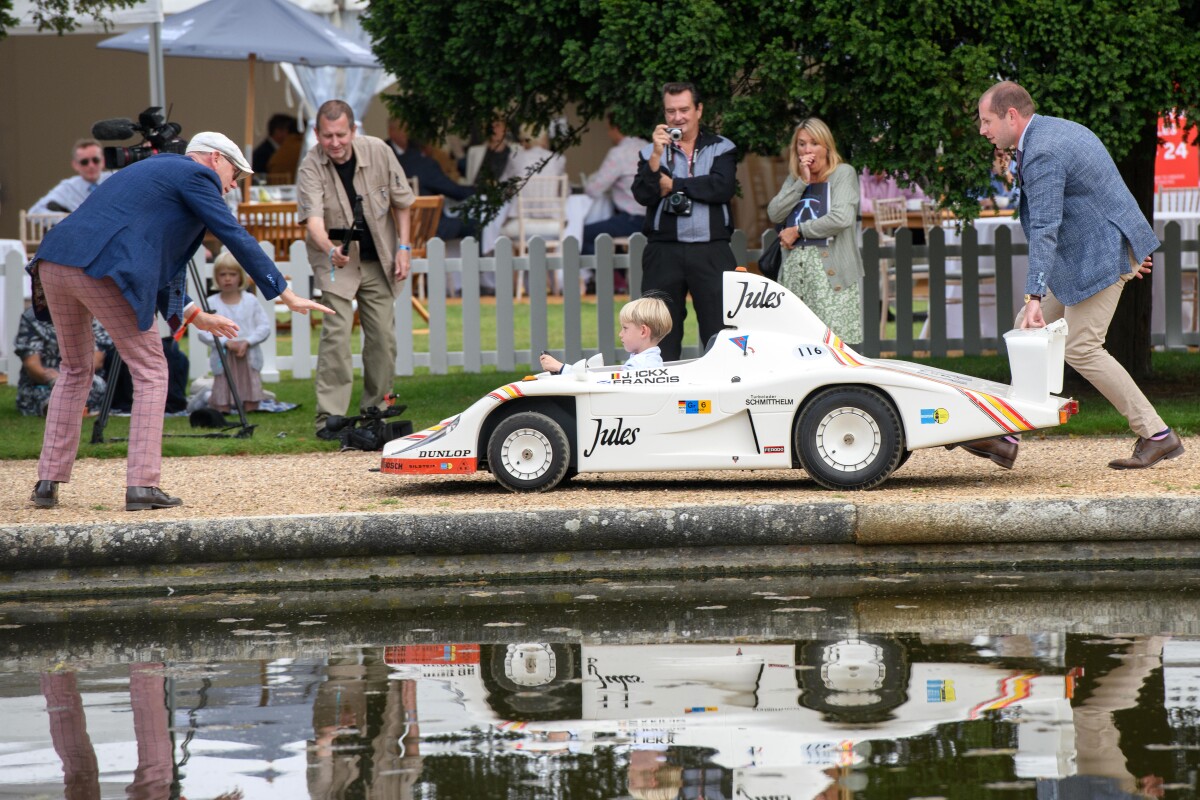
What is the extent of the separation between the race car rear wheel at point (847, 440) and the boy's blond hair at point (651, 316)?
78cm

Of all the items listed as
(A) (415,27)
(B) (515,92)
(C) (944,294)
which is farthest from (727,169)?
(C) (944,294)

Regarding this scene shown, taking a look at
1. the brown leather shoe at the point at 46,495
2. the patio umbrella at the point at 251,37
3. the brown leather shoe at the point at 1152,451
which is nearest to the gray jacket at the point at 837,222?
the brown leather shoe at the point at 1152,451

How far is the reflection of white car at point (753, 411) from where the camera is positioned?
6.89m

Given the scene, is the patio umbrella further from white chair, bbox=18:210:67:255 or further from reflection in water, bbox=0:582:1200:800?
reflection in water, bbox=0:582:1200:800

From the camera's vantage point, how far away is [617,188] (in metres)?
19.6

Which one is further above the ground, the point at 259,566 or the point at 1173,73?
the point at 1173,73

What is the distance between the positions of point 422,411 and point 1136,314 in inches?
178

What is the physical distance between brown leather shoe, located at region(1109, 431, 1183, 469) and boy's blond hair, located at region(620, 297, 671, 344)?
2.07 metres

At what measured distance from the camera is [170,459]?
893cm

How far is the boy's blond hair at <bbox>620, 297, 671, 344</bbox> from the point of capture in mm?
7352

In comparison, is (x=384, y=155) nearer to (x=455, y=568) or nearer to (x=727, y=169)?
(x=727, y=169)

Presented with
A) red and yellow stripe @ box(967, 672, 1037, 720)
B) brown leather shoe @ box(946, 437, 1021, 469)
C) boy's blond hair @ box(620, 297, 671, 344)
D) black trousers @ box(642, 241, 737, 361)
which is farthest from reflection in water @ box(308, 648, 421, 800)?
black trousers @ box(642, 241, 737, 361)

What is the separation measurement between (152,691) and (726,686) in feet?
5.36

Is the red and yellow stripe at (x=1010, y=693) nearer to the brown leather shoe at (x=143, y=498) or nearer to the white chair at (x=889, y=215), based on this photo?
the brown leather shoe at (x=143, y=498)
